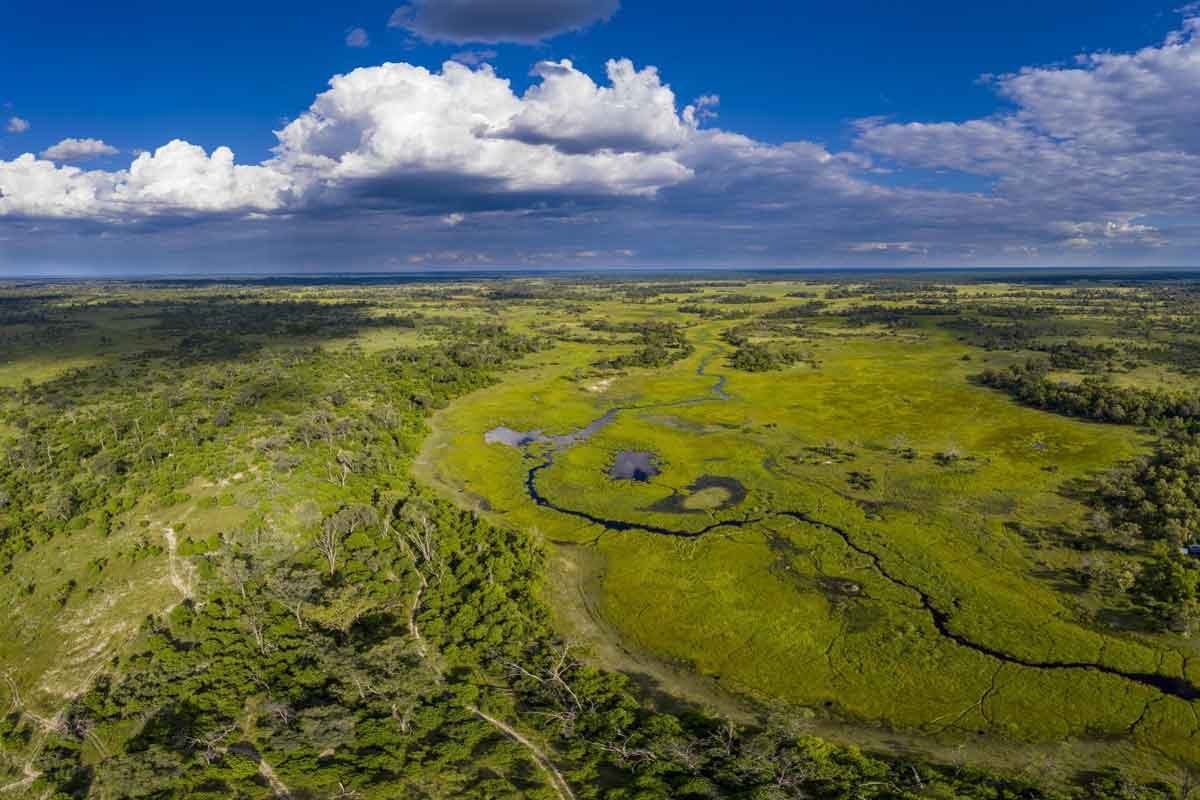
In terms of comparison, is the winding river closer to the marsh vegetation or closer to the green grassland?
the marsh vegetation

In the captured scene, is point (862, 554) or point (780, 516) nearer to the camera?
point (862, 554)

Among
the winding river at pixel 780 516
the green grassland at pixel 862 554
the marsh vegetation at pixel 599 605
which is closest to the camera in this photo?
the marsh vegetation at pixel 599 605

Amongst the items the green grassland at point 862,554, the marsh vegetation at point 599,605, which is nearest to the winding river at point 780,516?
the marsh vegetation at point 599,605

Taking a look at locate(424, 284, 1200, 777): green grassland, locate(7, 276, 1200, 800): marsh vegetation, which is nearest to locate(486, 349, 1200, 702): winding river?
locate(7, 276, 1200, 800): marsh vegetation

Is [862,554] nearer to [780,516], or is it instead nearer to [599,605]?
[780,516]

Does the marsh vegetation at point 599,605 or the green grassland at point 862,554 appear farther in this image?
the green grassland at point 862,554

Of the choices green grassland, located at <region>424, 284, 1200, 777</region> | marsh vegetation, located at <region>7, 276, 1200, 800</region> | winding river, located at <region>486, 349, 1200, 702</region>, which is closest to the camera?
marsh vegetation, located at <region>7, 276, 1200, 800</region>

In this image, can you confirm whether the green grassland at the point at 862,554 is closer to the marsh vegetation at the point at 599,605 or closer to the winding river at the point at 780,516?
the marsh vegetation at the point at 599,605

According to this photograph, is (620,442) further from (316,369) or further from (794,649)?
(316,369)

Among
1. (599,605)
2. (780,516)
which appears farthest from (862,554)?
(599,605)
